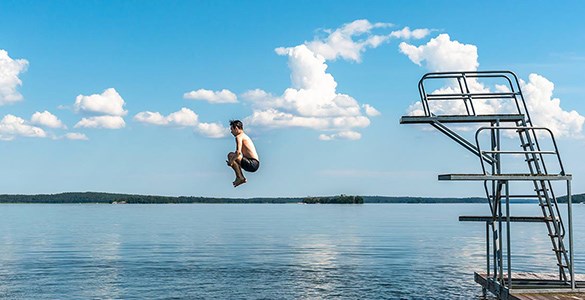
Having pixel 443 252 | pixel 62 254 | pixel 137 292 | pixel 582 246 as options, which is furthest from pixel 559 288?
pixel 582 246

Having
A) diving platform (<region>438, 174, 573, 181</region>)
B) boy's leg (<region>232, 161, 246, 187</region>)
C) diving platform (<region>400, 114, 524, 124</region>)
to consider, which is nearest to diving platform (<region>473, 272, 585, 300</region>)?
diving platform (<region>438, 174, 573, 181</region>)

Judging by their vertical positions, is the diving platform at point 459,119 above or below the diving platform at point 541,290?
above

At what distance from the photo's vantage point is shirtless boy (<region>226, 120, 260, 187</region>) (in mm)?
11820

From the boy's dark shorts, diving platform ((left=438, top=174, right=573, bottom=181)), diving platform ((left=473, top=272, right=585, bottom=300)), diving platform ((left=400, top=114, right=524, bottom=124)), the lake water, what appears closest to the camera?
the boy's dark shorts

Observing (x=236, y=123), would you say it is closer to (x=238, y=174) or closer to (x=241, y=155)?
(x=241, y=155)

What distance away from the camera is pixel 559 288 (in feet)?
59.5

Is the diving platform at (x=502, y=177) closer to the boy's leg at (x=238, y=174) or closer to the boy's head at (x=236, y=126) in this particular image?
the boy's leg at (x=238, y=174)

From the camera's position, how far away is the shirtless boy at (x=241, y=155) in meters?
→ 11.8

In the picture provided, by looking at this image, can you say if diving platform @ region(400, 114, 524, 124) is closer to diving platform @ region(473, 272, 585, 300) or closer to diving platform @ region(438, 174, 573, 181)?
diving platform @ region(438, 174, 573, 181)

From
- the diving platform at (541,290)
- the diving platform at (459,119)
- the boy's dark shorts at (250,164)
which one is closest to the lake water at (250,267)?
the diving platform at (541,290)

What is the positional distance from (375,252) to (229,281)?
18720 mm

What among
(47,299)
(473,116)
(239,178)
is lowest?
(47,299)

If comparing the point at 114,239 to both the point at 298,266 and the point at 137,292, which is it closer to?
the point at 298,266

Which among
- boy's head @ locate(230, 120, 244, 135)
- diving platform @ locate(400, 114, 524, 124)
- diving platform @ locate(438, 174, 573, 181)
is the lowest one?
diving platform @ locate(438, 174, 573, 181)
